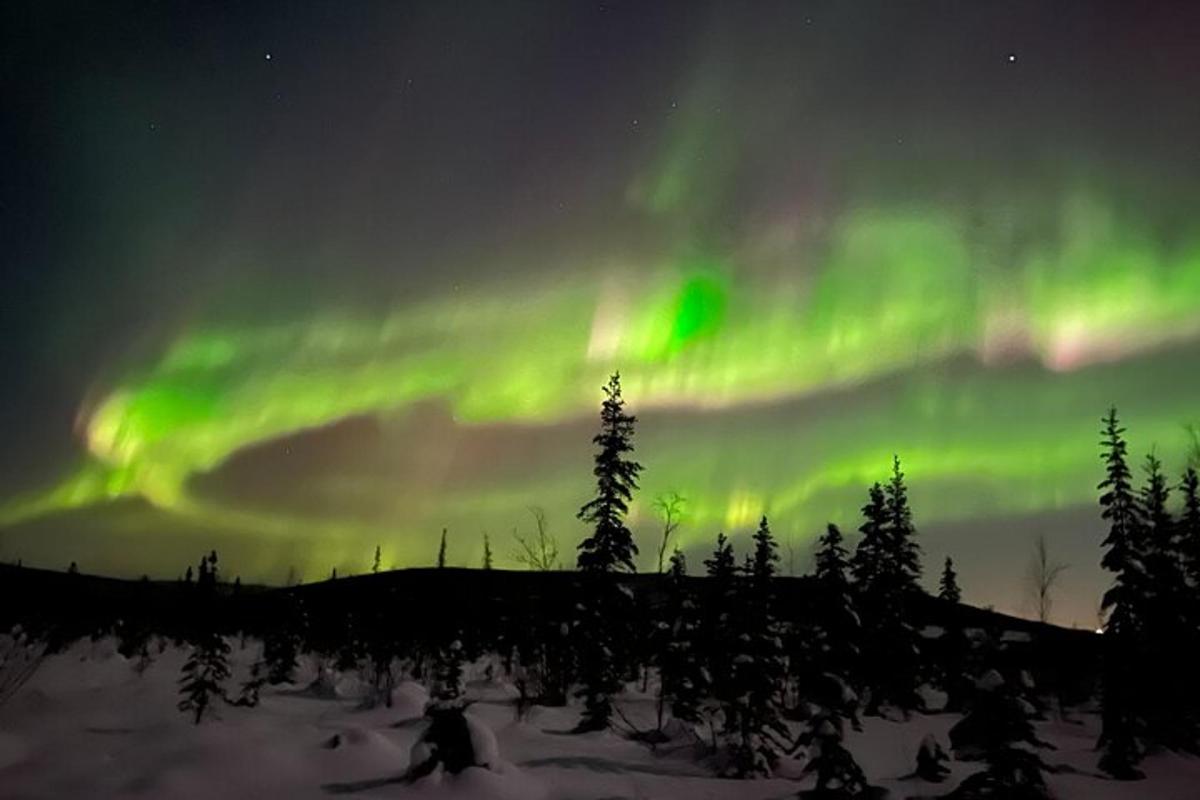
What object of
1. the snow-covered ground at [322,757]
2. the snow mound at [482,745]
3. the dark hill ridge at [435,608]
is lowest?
the snow-covered ground at [322,757]

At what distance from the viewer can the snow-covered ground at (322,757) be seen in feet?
39.4

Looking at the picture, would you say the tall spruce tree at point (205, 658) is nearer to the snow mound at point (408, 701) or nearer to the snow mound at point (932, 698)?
the snow mound at point (408, 701)

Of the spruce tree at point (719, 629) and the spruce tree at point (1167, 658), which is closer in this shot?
the spruce tree at point (719, 629)

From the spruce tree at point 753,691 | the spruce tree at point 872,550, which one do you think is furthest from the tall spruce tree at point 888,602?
the spruce tree at point 753,691

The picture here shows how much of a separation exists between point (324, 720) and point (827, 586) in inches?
768

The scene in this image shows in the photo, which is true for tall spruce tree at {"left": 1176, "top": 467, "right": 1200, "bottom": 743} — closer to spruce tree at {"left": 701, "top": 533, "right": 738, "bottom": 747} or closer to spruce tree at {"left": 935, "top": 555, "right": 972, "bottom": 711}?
spruce tree at {"left": 935, "top": 555, "right": 972, "bottom": 711}

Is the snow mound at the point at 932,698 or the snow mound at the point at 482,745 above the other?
the snow mound at the point at 482,745

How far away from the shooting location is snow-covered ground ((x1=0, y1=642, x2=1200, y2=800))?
12008mm

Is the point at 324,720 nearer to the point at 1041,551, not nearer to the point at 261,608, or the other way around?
the point at 1041,551

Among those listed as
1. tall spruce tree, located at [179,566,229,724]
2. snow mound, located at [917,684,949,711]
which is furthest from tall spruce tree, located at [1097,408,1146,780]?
tall spruce tree, located at [179,566,229,724]

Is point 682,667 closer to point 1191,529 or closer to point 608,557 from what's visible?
point 608,557

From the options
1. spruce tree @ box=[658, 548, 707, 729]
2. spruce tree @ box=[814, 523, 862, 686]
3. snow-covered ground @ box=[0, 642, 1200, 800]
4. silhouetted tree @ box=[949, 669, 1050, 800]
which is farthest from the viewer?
spruce tree @ box=[814, 523, 862, 686]

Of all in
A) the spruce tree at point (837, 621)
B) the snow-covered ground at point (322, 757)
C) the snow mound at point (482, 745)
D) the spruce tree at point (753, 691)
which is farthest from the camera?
the spruce tree at point (837, 621)

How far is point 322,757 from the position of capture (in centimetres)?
1366
